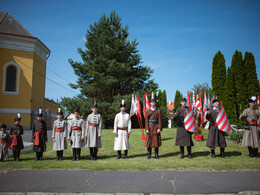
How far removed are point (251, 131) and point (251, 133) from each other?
0.31ft

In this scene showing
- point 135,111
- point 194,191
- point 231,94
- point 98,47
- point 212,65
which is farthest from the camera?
point 98,47

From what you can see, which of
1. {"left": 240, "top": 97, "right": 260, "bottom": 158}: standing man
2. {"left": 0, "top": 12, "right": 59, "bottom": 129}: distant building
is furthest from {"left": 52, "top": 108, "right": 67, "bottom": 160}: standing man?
{"left": 0, "top": 12, "right": 59, "bottom": 129}: distant building

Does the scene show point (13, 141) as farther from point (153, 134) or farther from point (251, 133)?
point (251, 133)

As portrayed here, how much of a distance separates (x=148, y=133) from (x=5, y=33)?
85.1 feet

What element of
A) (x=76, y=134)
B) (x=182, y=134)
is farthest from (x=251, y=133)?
(x=76, y=134)

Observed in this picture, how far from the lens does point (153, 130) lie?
27.3 ft

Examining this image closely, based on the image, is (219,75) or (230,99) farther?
(219,75)

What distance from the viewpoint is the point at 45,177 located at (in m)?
5.50

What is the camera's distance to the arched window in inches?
1069

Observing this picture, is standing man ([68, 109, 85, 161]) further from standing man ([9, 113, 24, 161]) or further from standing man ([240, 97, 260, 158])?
standing man ([240, 97, 260, 158])

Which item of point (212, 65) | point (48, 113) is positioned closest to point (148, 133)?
point (212, 65)

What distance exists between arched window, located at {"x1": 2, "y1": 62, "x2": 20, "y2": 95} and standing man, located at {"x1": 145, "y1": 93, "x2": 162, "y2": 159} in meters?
24.2

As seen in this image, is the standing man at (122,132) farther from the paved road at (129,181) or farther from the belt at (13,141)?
the belt at (13,141)

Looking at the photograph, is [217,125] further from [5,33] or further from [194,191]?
[5,33]
